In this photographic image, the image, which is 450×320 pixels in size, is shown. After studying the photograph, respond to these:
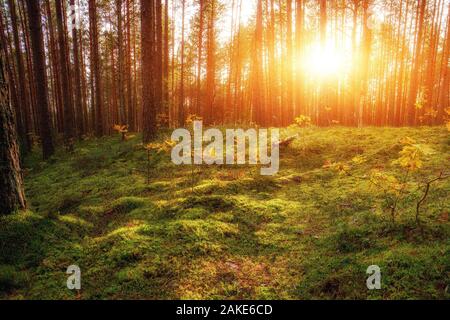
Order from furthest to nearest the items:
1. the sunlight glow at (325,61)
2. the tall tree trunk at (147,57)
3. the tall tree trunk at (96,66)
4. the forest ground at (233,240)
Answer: the sunlight glow at (325,61), the tall tree trunk at (96,66), the tall tree trunk at (147,57), the forest ground at (233,240)

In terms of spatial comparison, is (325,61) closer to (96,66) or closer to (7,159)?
(96,66)

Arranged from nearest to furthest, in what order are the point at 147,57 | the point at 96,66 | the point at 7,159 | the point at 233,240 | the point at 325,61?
the point at 7,159, the point at 233,240, the point at 147,57, the point at 96,66, the point at 325,61

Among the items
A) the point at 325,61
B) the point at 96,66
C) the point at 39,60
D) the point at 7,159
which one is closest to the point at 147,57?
the point at 39,60

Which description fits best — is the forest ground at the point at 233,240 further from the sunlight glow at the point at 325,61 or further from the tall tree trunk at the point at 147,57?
the sunlight glow at the point at 325,61

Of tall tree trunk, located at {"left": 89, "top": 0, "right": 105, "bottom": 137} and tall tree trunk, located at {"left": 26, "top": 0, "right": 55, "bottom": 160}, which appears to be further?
tall tree trunk, located at {"left": 89, "top": 0, "right": 105, "bottom": 137}

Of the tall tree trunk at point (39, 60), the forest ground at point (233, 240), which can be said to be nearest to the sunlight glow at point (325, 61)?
the forest ground at point (233, 240)

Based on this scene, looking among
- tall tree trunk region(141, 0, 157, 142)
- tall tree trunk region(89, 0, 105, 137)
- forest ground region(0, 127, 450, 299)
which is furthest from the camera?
tall tree trunk region(89, 0, 105, 137)

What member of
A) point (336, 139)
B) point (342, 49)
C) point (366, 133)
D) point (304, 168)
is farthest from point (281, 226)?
point (342, 49)

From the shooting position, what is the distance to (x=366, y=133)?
36.8 feet

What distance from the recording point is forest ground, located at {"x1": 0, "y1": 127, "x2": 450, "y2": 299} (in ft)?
11.8

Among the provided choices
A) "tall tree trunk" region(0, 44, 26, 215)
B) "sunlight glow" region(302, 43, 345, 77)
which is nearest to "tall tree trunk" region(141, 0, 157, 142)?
"tall tree trunk" region(0, 44, 26, 215)

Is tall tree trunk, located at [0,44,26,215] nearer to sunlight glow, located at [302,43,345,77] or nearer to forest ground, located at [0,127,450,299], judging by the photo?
forest ground, located at [0,127,450,299]

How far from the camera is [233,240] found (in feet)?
16.0

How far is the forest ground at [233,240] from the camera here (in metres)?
3.59
